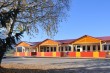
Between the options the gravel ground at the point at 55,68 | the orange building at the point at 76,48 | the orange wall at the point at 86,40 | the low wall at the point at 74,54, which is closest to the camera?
the gravel ground at the point at 55,68

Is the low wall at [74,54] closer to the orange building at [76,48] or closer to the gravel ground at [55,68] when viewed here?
the orange building at [76,48]

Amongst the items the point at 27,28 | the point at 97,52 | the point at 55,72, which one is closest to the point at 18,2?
the point at 27,28

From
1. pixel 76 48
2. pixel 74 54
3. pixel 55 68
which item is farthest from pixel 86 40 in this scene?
pixel 55 68

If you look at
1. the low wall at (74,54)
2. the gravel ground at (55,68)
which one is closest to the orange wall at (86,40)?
the low wall at (74,54)

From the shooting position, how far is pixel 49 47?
71.2 meters

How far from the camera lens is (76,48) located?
65.3 meters

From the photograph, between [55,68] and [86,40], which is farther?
[86,40]

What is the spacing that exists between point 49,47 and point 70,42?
774 centimetres

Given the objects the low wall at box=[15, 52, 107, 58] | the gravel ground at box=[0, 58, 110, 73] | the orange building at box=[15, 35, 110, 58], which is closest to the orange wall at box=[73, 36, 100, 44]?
the orange building at box=[15, 35, 110, 58]

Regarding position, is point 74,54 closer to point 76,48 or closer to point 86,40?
point 76,48

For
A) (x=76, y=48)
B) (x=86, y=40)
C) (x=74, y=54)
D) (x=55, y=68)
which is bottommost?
(x=74, y=54)

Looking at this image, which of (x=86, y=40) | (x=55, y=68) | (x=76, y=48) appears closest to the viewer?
(x=55, y=68)

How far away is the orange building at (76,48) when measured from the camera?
59.6 m

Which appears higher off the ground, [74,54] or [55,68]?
[55,68]
